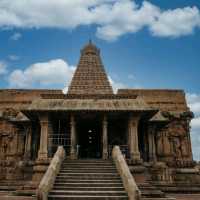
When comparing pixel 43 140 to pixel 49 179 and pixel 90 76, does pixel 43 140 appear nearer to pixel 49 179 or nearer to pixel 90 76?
pixel 49 179

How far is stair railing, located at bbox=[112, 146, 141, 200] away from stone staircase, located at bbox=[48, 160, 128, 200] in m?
0.29

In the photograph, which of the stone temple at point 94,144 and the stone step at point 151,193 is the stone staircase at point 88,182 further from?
the stone step at point 151,193

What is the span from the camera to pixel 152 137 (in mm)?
21000

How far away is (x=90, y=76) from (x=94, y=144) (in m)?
10.3

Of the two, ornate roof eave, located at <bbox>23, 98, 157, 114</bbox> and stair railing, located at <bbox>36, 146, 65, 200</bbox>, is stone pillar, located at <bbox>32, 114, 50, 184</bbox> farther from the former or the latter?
stair railing, located at <bbox>36, 146, 65, 200</bbox>

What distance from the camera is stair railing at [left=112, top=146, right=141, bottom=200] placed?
32.8 ft

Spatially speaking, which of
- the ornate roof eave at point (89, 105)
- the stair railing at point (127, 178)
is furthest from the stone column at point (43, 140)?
the stair railing at point (127, 178)

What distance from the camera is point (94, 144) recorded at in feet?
78.1

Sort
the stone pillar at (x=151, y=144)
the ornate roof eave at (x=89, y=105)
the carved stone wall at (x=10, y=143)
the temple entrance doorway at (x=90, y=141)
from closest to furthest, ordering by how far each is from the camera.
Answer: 1. the ornate roof eave at (x=89, y=105)
2. the stone pillar at (x=151, y=144)
3. the temple entrance doorway at (x=90, y=141)
4. the carved stone wall at (x=10, y=143)

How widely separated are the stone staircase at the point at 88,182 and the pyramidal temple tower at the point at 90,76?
46.0 feet

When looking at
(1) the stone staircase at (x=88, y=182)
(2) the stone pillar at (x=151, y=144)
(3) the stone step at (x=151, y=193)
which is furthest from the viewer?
(2) the stone pillar at (x=151, y=144)

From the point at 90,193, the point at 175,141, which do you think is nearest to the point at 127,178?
the point at 90,193

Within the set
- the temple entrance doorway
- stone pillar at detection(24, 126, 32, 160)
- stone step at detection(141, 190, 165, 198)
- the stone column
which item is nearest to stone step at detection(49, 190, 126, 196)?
stone step at detection(141, 190, 165, 198)

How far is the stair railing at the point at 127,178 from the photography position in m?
10.0
